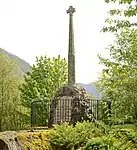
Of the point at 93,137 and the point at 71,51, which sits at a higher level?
the point at 71,51

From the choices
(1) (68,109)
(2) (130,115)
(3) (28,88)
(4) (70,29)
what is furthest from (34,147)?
(3) (28,88)

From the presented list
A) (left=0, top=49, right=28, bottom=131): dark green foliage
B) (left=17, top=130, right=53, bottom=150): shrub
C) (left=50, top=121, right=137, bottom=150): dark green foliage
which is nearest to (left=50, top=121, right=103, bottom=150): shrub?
(left=50, top=121, right=137, bottom=150): dark green foliage

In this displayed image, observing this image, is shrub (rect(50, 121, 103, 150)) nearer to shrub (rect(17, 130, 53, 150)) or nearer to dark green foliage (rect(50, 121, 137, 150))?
dark green foliage (rect(50, 121, 137, 150))

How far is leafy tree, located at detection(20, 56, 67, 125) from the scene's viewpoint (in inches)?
1331

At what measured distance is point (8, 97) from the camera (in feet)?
117

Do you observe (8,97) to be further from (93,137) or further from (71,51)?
(93,137)

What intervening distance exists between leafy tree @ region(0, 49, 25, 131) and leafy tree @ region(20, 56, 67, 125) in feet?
3.49

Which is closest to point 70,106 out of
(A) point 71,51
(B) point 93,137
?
(B) point 93,137

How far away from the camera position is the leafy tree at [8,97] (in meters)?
35.7

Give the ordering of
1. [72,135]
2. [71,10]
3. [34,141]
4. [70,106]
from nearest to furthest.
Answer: [34,141]
[72,135]
[70,106]
[71,10]

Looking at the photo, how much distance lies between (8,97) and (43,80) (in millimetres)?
3630

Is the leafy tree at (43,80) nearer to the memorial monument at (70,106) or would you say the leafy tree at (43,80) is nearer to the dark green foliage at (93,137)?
the memorial monument at (70,106)

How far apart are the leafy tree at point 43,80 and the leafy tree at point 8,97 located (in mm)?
1065

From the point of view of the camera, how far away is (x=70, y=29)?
23891mm
